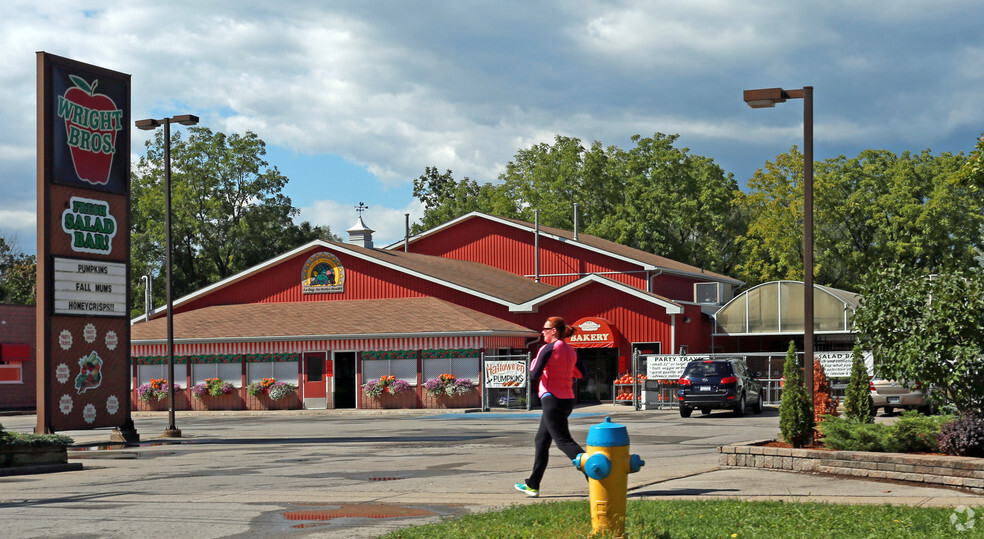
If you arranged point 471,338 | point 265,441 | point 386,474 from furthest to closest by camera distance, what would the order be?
point 471,338
point 265,441
point 386,474

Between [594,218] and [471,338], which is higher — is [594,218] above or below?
above

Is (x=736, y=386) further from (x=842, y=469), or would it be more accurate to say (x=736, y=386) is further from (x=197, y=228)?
(x=197, y=228)

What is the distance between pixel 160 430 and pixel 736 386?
53.6 feet

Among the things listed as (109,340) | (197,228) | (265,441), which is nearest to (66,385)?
(109,340)

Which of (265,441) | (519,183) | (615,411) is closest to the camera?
(265,441)

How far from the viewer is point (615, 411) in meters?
35.9

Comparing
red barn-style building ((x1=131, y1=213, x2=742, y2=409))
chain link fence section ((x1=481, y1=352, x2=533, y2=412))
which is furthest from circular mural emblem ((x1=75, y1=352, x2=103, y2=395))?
red barn-style building ((x1=131, y1=213, x2=742, y2=409))

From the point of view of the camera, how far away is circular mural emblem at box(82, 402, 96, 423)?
23.1 meters

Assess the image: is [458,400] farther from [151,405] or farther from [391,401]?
[151,405]

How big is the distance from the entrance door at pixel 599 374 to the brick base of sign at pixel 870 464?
92.6 ft

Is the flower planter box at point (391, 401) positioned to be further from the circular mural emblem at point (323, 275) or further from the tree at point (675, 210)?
the tree at point (675, 210)

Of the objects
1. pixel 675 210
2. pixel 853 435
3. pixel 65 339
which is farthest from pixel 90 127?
pixel 675 210

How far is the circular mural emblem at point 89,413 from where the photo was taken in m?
23.1

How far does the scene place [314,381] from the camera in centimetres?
4316
